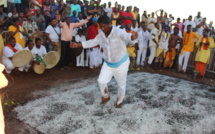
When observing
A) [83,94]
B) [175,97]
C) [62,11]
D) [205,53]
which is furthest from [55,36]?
[205,53]

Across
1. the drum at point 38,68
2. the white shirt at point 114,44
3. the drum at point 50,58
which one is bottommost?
the drum at point 38,68

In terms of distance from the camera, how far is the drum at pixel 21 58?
6637mm

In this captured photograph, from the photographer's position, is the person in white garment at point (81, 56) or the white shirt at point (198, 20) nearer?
the person in white garment at point (81, 56)

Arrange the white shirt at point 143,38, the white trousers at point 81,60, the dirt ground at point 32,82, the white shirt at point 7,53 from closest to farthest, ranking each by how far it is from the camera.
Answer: the dirt ground at point 32,82 < the white shirt at point 7,53 < the white trousers at point 81,60 < the white shirt at point 143,38

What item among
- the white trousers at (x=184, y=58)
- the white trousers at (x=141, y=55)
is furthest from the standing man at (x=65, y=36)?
the white trousers at (x=184, y=58)

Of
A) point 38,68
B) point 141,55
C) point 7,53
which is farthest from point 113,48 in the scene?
point 141,55

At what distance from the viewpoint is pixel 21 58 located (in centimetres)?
677

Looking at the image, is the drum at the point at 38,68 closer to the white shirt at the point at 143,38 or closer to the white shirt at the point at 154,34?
the white shirt at the point at 143,38

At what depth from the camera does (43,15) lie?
9727 mm

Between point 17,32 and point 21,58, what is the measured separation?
135cm

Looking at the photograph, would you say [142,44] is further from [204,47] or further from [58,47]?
[58,47]

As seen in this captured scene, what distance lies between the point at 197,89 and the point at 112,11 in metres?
6.98

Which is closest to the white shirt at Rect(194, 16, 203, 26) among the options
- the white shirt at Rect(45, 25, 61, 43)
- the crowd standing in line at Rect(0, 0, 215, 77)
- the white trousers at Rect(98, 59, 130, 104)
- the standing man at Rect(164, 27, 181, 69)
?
the crowd standing in line at Rect(0, 0, 215, 77)

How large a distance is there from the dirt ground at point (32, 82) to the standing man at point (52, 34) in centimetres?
111
